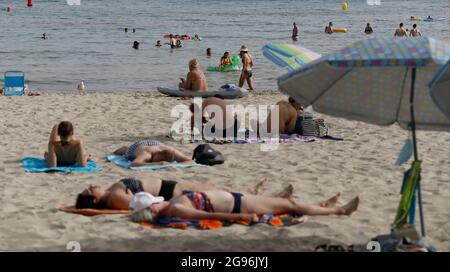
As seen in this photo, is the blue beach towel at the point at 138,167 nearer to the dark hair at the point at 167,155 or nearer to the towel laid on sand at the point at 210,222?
the dark hair at the point at 167,155

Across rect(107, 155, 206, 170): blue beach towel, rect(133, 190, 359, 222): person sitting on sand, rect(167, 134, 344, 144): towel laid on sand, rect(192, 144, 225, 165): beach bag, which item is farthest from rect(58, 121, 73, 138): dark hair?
rect(167, 134, 344, 144): towel laid on sand

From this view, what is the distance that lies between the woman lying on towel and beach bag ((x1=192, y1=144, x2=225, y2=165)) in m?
2.42

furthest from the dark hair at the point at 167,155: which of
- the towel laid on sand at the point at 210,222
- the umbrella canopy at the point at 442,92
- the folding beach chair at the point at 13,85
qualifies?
the folding beach chair at the point at 13,85

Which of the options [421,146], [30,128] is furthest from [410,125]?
[30,128]

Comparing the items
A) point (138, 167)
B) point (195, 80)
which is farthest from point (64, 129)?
point (195, 80)

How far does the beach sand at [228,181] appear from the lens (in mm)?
5945

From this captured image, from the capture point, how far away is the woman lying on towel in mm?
6574

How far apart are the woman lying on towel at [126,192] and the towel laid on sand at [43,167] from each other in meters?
1.95

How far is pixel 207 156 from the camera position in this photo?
358 inches

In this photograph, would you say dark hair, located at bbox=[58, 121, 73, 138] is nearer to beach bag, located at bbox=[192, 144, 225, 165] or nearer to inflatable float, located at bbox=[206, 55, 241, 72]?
beach bag, located at bbox=[192, 144, 225, 165]

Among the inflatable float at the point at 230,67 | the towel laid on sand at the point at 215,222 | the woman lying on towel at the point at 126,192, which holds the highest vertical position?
the woman lying on towel at the point at 126,192

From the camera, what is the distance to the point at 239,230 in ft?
20.2

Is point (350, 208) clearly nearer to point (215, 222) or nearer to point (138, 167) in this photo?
point (215, 222)
